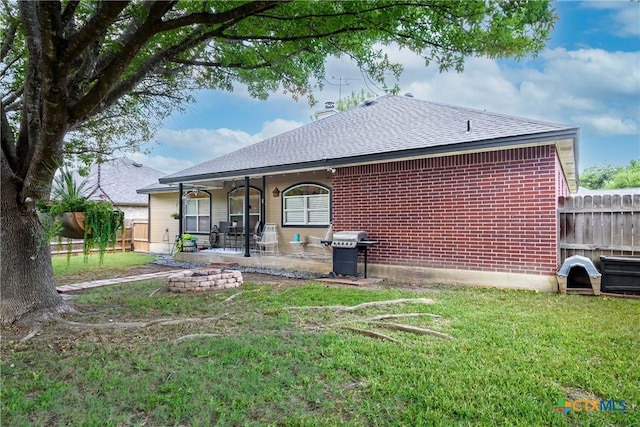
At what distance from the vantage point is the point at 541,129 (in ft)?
21.5

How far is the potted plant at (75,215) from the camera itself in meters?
4.43

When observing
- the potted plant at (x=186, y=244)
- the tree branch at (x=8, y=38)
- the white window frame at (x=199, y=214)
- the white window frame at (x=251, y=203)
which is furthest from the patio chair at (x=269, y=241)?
the tree branch at (x=8, y=38)

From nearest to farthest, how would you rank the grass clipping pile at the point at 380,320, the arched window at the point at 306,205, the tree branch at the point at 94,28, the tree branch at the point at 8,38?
1. the tree branch at the point at 94,28
2. the grass clipping pile at the point at 380,320
3. the tree branch at the point at 8,38
4. the arched window at the point at 306,205

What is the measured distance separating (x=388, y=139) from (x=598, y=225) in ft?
15.7

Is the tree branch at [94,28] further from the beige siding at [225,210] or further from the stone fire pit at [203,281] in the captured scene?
the beige siding at [225,210]

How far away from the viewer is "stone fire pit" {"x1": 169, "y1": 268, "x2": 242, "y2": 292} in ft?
23.8

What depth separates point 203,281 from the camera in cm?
741

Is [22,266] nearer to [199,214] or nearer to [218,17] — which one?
[218,17]

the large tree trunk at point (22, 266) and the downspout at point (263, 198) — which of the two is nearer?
the large tree trunk at point (22, 266)

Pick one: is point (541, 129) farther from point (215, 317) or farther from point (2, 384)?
point (2, 384)

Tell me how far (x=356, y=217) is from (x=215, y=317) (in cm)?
494

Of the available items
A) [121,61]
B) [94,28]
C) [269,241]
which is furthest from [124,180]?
[94,28]

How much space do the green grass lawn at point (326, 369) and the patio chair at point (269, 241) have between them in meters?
6.10

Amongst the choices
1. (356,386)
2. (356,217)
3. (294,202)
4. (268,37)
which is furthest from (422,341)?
(294,202)
